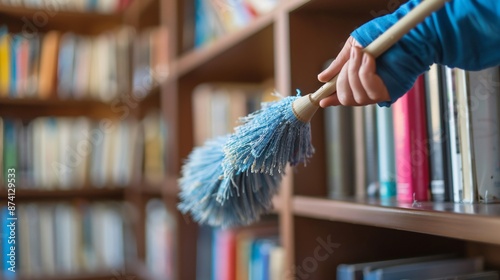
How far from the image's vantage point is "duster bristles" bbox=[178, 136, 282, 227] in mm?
607

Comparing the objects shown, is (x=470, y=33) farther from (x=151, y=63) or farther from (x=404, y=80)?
(x=151, y=63)

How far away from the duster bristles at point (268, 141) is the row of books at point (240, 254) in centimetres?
41

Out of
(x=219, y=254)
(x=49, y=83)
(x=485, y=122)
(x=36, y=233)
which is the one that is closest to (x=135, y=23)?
(x=49, y=83)

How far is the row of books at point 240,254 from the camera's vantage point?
0.98 m

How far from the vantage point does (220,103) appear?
1.20 meters

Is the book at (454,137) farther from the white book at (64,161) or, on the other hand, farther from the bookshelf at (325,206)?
the white book at (64,161)

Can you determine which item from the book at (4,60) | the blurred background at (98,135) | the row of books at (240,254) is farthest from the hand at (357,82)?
the book at (4,60)

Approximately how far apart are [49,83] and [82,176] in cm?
35

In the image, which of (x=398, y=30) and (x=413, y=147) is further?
(x=413, y=147)

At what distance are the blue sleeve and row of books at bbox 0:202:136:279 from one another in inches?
54.5

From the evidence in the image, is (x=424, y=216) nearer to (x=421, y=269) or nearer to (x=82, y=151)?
(x=421, y=269)

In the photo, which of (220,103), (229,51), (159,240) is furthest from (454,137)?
(159,240)

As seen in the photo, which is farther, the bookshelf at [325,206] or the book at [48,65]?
the book at [48,65]

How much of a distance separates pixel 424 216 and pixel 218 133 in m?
0.70
